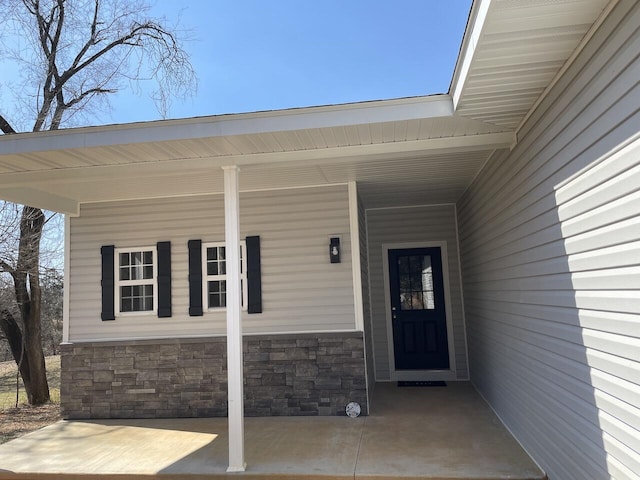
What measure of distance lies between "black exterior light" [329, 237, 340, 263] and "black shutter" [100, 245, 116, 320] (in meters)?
2.61

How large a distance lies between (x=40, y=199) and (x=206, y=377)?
262 centimetres

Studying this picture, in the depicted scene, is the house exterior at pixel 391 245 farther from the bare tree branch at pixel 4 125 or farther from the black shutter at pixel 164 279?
the bare tree branch at pixel 4 125

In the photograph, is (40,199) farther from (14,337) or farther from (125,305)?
(14,337)

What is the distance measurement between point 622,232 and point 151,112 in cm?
866

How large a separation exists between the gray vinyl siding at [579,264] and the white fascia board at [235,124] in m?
0.78

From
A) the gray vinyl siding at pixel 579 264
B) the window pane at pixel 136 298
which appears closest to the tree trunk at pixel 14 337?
the window pane at pixel 136 298

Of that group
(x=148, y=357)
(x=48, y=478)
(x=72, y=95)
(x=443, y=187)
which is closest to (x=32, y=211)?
(x=72, y=95)

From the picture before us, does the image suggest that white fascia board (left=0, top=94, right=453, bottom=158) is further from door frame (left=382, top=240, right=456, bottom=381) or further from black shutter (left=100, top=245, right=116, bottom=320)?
door frame (left=382, top=240, right=456, bottom=381)

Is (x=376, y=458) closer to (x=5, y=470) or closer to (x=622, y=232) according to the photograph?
(x=622, y=232)

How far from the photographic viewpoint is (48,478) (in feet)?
12.1

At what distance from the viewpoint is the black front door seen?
673cm

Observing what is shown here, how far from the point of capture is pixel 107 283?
222 inches

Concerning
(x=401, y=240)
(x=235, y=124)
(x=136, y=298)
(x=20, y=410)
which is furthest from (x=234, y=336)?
(x=20, y=410)

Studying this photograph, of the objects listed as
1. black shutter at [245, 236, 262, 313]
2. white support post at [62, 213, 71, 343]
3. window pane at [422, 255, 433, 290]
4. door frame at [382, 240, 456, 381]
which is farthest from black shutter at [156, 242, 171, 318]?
window pane at [422, 255, 433, 290]
